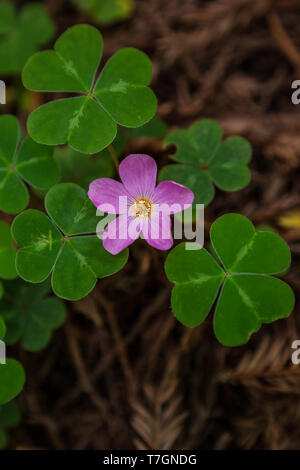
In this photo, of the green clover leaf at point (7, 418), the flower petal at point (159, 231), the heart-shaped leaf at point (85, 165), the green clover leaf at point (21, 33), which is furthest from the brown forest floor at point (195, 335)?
the green clover leaf at point (21, 33)

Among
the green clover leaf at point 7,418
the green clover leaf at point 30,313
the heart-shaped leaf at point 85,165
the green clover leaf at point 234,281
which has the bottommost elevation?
the green clover leaf at point 7,418

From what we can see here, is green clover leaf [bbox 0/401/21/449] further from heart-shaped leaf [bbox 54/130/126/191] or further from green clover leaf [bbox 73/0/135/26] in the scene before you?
green clover leaf [bbox 73/0/135/26]

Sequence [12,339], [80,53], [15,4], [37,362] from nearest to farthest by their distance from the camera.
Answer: [80,53], [12,339], [37,362], [15,4]

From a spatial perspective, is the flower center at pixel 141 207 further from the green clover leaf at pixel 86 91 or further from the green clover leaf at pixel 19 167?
the green clover leaf at pixel 19 167

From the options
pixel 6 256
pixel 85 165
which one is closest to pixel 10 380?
pixel 6 256

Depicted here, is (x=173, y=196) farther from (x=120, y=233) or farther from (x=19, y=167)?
(x=19, y=167)

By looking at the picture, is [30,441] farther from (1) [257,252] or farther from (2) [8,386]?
(1) [257,252]
